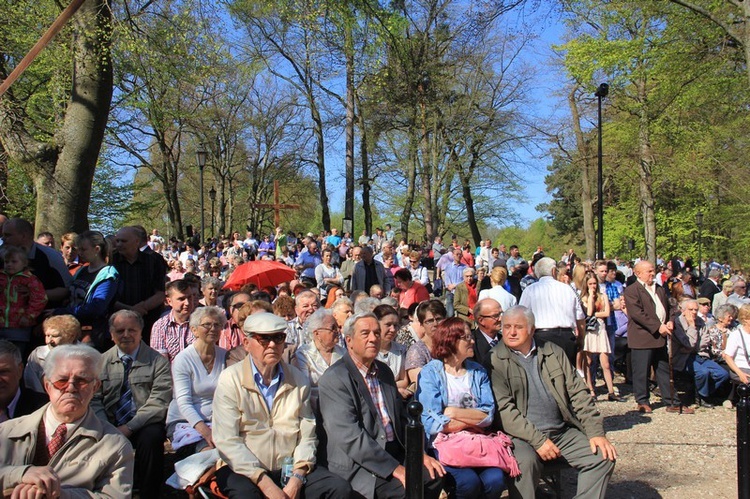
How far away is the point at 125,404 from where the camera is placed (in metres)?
4.93

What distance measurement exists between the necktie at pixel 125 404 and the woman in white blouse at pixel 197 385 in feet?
0.97

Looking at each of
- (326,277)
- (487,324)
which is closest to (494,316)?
(487,324)

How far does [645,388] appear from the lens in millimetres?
8531

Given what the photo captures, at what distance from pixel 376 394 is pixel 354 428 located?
380mm

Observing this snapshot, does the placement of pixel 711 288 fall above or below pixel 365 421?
above

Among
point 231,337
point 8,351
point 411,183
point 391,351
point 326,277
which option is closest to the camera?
point 8,351

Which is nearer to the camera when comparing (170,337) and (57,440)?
(57,440)

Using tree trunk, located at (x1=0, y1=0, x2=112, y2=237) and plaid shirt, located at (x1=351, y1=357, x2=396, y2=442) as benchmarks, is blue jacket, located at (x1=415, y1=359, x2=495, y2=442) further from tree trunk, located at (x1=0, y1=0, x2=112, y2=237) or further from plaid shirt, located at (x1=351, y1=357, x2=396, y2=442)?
tree trunk, located at (x1=0, y1=0, x2=112, y2=237)

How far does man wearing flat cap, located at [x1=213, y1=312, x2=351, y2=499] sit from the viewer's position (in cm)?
407

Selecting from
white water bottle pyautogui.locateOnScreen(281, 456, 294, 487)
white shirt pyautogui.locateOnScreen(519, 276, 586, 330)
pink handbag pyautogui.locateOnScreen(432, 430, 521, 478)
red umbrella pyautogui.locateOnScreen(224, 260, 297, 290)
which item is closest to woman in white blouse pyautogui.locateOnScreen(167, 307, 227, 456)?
white water bottle pyautogui.locateOnScreen(281, 456, 294, 487)

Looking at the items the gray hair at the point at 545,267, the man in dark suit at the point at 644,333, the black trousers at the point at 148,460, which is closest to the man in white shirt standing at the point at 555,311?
the gray hair at the point at 545,267

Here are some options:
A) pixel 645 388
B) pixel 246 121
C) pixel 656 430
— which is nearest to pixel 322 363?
pixel 656 430

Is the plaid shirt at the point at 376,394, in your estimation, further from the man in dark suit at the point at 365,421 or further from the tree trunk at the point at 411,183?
the tree trunk at the point at 411,183

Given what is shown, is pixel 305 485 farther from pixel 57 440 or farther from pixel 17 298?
pixel 17 298
